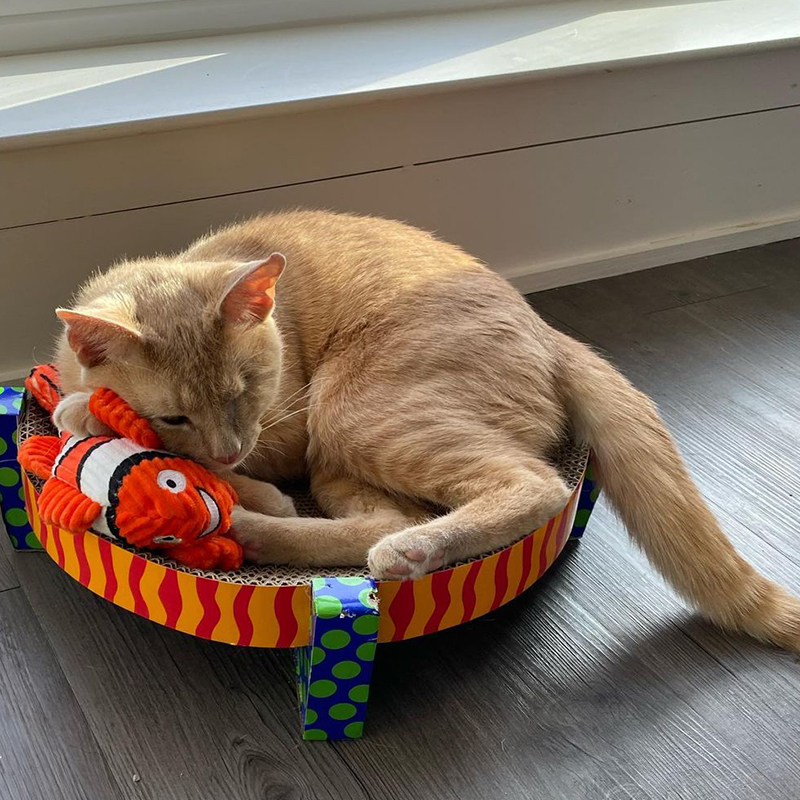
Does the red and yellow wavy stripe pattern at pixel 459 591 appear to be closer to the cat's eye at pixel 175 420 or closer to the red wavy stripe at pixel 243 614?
the red wavy stripe at pixel 243 614

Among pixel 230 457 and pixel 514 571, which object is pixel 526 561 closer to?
pixel 514 571

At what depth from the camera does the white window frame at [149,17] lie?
192cm

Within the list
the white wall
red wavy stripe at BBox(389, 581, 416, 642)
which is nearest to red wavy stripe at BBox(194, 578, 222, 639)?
red wavy stripe at BBox(389, 581, 416, 642)

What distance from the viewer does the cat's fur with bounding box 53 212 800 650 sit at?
1.20m

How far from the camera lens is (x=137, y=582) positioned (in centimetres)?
120

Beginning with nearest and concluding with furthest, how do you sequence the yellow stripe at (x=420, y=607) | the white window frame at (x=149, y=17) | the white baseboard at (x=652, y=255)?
the yellow stripe at (x=420, y=607), the white window frame at (x=149, y=17), the white baseboard at (x=652, y=255)

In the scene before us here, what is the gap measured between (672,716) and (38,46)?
171 cm

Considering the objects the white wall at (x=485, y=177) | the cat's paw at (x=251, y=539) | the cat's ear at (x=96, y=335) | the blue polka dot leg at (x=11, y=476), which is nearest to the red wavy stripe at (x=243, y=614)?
the cat's paw at (x=251, y=539)

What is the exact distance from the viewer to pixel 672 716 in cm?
124

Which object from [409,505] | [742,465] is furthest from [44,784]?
[742,465]

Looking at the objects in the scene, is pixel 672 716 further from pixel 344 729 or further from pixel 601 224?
pixel 601 224

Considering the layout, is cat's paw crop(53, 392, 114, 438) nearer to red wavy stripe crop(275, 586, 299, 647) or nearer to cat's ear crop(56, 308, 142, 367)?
cat's ear crop(56, 308, 142, 367)

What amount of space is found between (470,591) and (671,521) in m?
0.29

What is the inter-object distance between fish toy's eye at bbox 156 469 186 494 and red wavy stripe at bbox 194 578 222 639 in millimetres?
113
